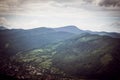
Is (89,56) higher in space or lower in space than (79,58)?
higher

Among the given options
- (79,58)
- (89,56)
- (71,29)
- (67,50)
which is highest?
(71,29)

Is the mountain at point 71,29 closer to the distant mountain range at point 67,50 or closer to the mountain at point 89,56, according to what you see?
the distant mountain range at point 67,50

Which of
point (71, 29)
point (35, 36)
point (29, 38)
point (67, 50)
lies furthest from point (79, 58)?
point (29, 38)

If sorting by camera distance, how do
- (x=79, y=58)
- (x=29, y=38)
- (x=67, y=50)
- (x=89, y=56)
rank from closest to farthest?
(x=89, y=56) < (x=79, y=58) < (x=67, y=50) < (x=29, y=38)

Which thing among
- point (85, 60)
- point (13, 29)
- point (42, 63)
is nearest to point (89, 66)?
point (85, 60)

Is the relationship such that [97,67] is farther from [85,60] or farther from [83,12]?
[83,12]

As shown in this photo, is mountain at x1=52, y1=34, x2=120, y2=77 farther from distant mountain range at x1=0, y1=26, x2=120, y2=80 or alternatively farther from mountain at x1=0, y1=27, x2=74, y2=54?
mountain at x1=0, y1=27, x2=74, y2=54

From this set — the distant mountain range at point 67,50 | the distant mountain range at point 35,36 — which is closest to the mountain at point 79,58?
the distant mountain range at point 67,50

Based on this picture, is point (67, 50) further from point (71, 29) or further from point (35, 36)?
point (35, 36)

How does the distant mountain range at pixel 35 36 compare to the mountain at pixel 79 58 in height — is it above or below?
above
